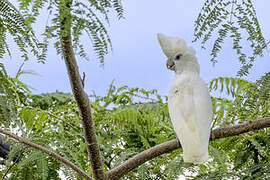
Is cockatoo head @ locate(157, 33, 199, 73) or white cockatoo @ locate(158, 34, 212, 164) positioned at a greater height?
cockatoo head @ locate(157, 33, 199, 73)

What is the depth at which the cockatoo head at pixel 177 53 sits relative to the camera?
105 cm

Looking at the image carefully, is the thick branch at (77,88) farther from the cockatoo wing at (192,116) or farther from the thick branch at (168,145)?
the cockatoo wing at (192,116)

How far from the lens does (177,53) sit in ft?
3.60

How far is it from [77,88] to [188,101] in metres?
0.43

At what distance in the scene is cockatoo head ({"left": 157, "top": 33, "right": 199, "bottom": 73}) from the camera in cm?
105

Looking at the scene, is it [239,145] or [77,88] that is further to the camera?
[239,145]

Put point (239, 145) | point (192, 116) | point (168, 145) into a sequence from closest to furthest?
point (168, 145), point (192, 116), point (239, 145)

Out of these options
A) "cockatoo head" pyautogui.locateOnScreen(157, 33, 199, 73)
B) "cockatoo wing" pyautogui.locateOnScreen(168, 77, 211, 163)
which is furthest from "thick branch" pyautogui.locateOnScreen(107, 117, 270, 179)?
"cockatoo head" pyautogui.locateOnScreen(157, 33, 199, 73)

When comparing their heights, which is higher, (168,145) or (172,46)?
(172,46)

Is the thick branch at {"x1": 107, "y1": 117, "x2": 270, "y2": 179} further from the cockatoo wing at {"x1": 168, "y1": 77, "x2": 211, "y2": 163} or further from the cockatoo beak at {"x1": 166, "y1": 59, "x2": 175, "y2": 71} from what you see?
the cockatoo beak at {"x1": 166, "y1": 59, "x2": 175, "y2": 71}

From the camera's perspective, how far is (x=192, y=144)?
3.39 ft

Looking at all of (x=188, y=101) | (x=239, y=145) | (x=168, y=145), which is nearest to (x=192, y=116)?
(x=188, y=101)

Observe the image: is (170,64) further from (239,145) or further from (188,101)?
(239,145)

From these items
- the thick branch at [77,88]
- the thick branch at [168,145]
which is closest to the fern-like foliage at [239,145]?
the thick branch at [168,145]
